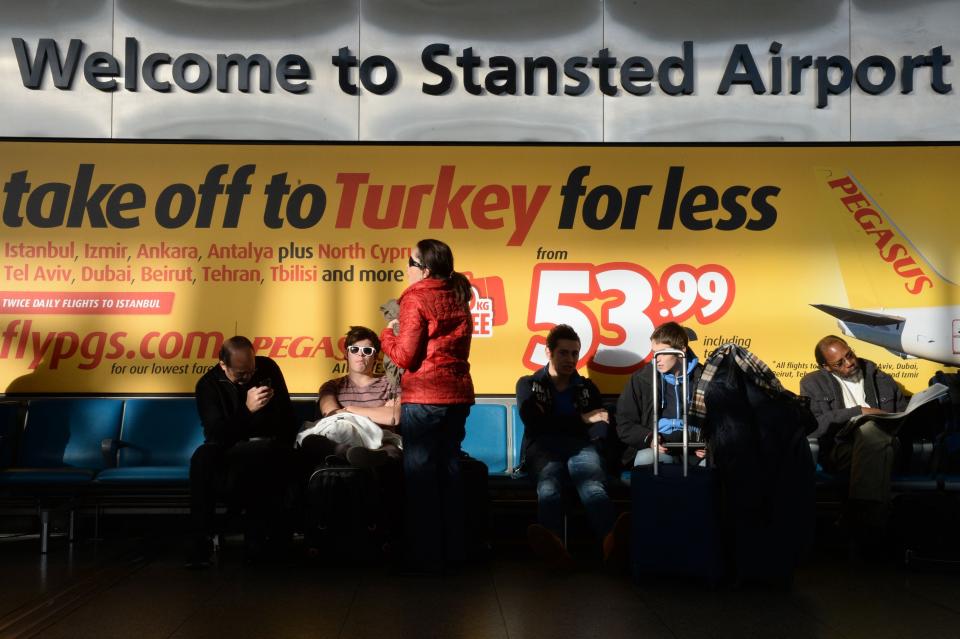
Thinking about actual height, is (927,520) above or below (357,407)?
below

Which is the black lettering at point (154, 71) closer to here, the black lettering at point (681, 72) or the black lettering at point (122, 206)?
the black lettering at point (122, 206)

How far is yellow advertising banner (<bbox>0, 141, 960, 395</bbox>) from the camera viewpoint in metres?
7.02

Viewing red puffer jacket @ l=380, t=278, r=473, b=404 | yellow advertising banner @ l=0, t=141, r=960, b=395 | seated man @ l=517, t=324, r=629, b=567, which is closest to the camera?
red puffer jacket @ l=380, t=278, r=473, b=404

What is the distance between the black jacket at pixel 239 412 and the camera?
5.87 meters

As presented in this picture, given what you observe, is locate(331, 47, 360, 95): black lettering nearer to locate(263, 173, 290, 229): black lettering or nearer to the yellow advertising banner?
the yellow advertising banner

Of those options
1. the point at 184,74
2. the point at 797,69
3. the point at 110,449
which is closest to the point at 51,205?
the point at 184,74

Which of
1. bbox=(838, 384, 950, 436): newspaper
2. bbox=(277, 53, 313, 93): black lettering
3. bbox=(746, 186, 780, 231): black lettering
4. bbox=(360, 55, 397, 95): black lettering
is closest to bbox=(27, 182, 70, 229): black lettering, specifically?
bbox=(277, 53, 313, 93): black lettering

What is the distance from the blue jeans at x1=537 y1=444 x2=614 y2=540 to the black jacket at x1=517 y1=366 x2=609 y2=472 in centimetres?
8

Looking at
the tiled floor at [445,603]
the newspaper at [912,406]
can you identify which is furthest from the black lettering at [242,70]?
the newspaper at [912,406]

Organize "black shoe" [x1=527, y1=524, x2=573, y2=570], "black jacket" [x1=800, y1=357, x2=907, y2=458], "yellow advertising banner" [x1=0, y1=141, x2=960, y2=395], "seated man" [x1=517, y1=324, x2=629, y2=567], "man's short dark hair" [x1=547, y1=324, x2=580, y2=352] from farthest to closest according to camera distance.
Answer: "yellow advertising banner" [x1=0, y1=141, x2=960, y2=395] → "black jacket" [x1=800, y1=357, x2=907, y2=458] → "man's short dark hair" [x1=547, y1=324, x2=580, y2=352] → "seated man" [x1=517, y1=324, x2=629, y2=567] → "black shoe" [x1=527, y1=524, x2=573, y2=570]

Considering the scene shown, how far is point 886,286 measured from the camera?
283 inches

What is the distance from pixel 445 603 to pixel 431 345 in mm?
1274

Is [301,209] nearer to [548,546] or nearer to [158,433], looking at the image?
[158,433]

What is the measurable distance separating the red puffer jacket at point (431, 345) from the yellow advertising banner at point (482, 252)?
1.67 meters
